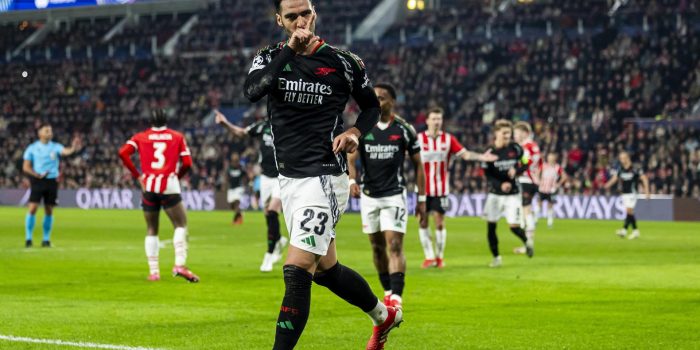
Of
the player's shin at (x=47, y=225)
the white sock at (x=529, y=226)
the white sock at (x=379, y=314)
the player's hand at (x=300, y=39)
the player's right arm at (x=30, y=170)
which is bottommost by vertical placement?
the white sock at (x=529, y=226)

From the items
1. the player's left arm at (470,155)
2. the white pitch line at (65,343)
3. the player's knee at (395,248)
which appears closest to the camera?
the white pitch line at (65,343)

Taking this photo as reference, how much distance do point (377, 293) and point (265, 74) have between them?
6615 millimetres

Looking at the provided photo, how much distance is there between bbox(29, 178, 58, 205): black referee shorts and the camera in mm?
21891

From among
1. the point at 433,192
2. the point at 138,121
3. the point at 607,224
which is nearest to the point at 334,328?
the point at 433,192

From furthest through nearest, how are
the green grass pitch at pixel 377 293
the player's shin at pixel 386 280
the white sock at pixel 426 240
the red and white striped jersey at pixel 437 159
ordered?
the red and white striped jersey at pixel 437 159, the white sock at pixel 426 240, the player's shin at pixel 386 280, the green grass pitch at pixel 377 293

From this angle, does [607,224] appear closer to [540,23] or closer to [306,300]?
[540,23]

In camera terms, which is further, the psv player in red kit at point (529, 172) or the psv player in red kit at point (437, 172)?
the psv player in red kit at point (529, 172)

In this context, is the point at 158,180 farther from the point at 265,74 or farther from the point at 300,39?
the point at 300,39

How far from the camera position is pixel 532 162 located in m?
23.0

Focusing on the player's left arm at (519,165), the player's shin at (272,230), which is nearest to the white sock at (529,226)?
the player's left arm at (519,165)

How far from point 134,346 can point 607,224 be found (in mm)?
27363

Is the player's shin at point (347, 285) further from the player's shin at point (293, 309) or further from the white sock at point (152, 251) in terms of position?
the white sock at point (152, 251)

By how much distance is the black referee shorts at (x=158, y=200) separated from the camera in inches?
588

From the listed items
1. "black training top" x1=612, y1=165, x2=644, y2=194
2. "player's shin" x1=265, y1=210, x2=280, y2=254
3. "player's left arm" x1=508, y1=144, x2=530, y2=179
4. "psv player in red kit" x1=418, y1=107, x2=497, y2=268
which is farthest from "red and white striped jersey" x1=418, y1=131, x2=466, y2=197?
"black training top" x1=612, y1=165, x2=644, y2=194
